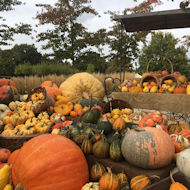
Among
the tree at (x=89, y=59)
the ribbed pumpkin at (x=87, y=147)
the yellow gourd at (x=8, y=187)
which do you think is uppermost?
the tree at (x=89, y=59)

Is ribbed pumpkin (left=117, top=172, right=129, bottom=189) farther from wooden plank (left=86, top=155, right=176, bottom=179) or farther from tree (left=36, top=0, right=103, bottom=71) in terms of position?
tree (left=36, top=0, right=103, bottom=71)

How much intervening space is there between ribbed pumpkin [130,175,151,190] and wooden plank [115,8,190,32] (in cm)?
375

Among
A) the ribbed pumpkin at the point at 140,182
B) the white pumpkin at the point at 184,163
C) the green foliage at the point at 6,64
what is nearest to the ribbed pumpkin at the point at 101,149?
the ribbed pumpkin at the point at 140,182

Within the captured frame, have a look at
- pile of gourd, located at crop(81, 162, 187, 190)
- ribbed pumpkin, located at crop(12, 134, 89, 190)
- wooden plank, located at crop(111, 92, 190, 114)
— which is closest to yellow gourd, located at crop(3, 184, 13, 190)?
ribbed pumpkin, located at crop(12, 134, 89, 190)

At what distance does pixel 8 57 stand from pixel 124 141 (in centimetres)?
1716

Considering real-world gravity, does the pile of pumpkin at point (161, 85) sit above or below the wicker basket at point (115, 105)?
above

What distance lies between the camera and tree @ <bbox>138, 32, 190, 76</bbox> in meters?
21.1

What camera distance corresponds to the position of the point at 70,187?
2033 millimetres

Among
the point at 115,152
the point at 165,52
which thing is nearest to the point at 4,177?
the point at 115,152

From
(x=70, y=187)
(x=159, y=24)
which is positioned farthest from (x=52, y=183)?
(x=159, y=24)

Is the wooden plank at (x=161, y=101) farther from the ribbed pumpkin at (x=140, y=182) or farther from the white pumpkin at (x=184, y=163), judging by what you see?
the ribbed pumpkin at (x=140, y=182)

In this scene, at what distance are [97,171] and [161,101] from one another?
248 cm

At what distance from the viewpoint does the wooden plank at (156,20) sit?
477 centimetres

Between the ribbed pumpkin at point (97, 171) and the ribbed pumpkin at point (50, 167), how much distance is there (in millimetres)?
77
